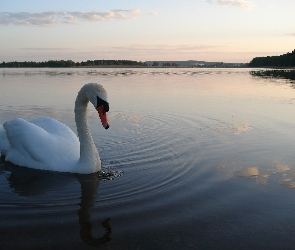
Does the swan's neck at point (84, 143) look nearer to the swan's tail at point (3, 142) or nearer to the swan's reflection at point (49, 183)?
the swan's reflection at point (49, 183)

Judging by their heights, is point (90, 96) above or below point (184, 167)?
above

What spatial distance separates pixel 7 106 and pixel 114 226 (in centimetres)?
1291

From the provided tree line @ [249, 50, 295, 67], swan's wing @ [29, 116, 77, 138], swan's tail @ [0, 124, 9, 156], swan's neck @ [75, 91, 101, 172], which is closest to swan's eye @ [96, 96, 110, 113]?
swan's neck @ [75, 91, 101, 172]

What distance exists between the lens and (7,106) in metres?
16.9

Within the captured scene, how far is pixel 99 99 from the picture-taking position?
7000 mm

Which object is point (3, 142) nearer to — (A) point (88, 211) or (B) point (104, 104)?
(B) point (104, 104)

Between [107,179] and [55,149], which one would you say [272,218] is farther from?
[55,149]

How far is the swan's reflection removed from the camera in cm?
591

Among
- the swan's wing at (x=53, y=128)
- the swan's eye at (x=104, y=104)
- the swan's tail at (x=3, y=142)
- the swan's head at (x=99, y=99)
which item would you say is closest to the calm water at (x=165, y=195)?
the swan's tail at (x=3, y=142)

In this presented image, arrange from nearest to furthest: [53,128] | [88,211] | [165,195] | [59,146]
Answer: [88,211] → [165,195] → [59,146] → [53,128]

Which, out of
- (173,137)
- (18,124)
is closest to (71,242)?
(18,124)

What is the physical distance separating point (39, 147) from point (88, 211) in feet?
8.15

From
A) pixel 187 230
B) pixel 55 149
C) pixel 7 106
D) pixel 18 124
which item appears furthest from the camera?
pixel 7 106

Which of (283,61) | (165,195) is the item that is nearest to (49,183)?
(165,195)
